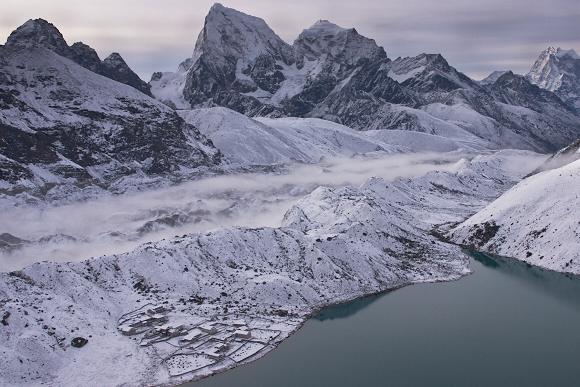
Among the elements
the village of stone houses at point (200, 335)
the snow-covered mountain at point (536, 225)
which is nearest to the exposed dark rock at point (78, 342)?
the village of stone houses at point (200, 335)

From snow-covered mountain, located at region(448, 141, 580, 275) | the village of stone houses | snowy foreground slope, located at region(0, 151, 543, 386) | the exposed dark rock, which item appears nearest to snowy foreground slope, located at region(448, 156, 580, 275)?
snow-covered mountain, located at region(448, 141, 580, 275)

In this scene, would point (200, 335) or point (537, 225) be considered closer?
point (200, 335)

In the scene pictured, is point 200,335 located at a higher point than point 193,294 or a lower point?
lower

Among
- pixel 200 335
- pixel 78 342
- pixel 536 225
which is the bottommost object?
pixel 78 342

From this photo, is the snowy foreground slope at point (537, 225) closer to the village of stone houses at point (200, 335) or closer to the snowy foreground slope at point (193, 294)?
the snowy foreground slope at point (193, 294)

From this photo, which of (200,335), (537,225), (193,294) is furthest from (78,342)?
(537,225)

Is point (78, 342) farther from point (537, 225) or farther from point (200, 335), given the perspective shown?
point (537, 225)

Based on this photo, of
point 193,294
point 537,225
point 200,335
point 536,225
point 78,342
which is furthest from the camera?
point 536,225
